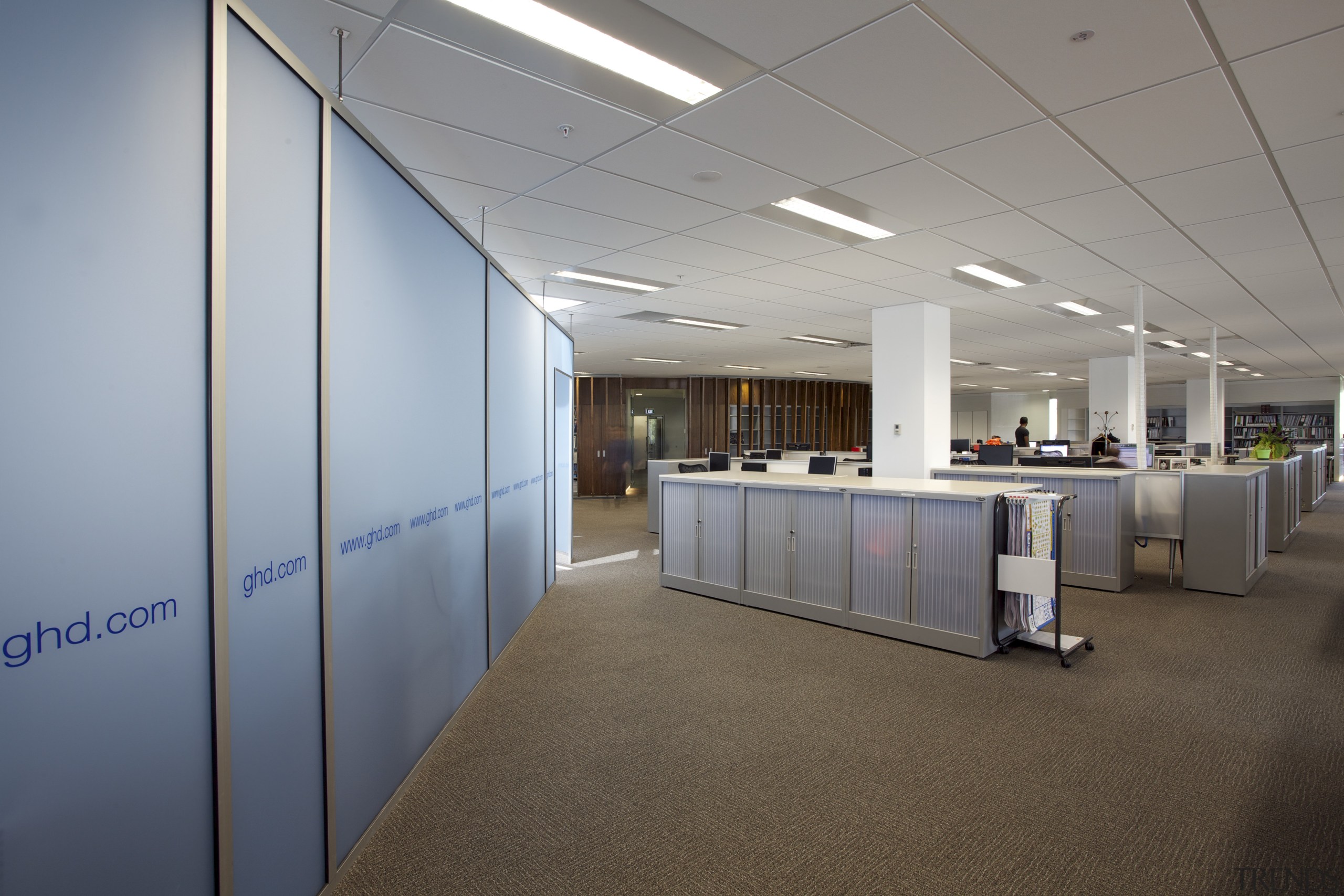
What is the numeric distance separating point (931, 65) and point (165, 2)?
250 cm

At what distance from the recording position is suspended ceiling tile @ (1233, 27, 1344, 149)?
8.13 feet

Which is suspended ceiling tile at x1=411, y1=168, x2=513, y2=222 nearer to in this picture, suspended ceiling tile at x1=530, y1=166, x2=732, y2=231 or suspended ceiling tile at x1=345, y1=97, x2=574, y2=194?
suspended ceiling tile at x1=345, y1=97, x2=574, y2=194

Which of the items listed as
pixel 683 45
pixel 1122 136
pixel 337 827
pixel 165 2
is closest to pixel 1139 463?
Result: pixel 1122 136

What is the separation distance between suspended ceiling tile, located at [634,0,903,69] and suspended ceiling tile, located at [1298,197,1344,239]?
3.85 m

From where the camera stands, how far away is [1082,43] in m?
2.42

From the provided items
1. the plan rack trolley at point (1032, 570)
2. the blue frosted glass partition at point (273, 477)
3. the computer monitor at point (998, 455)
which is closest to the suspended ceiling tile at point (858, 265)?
the plan rack trolley at point (1032, 570)

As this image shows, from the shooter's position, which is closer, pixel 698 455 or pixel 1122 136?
pixel 1122 136

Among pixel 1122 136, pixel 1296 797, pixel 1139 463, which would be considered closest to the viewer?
pixel 1296 797

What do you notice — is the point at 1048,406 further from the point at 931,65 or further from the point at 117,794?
the point at 117,794

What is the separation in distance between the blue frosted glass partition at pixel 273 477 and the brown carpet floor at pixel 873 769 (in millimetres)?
573

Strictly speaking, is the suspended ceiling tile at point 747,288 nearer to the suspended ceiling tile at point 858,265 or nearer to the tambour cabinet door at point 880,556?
the suspended ceiling tile at point 858,265

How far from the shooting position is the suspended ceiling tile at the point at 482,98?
2.52 metres

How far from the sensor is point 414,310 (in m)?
2.71

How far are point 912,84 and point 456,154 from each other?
225 cm
